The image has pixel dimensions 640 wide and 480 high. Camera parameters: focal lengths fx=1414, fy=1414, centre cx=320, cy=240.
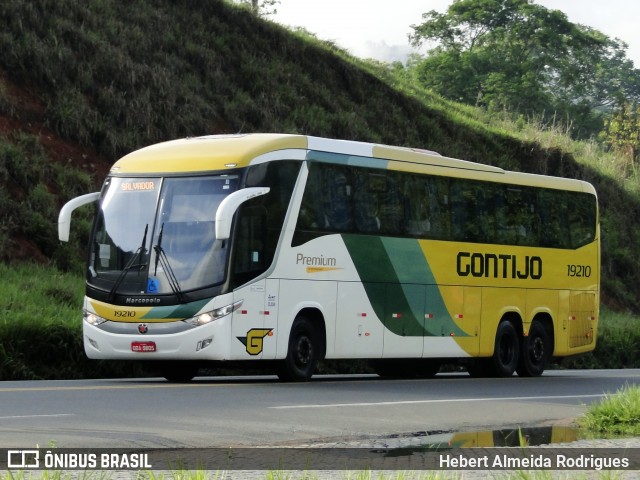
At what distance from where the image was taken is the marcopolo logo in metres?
24.8

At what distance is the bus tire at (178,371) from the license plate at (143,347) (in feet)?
4.61

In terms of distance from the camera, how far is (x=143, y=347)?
→ 63.8 ft

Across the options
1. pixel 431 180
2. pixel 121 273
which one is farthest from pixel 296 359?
pixel 431 180

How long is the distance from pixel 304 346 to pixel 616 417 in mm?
7966

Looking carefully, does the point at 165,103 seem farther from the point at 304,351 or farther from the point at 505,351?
the point at 304,351

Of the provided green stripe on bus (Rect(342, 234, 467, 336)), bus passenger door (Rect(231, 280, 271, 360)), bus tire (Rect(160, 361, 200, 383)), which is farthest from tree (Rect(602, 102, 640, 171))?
bus passenger door (Rect(231, 280, 271, 360))

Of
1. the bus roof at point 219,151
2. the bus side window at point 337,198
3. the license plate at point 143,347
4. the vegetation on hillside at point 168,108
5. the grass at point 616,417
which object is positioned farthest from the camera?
the vegetation on hillside at point 168,108

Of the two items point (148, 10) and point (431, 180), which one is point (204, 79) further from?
point (431, 180)

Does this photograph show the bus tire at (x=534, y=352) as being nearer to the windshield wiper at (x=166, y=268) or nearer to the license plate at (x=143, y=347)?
the windshield wiper at (x=166, y=268)

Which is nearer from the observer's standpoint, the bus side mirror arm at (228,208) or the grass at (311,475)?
the grass at (311,475)

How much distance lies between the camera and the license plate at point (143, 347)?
19391 mm

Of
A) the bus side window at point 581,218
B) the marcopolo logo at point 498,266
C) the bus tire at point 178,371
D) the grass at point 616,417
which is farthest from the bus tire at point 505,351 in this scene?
the grass at point 616,417

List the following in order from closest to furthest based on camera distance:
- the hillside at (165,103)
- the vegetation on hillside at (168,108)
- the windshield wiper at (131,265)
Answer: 1. the windshield wiper at (131,265)
2. the vegetation on hillside at (168,108)
3. the hillside at (165,103)

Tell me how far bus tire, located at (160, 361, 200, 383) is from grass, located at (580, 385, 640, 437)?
8.13m
